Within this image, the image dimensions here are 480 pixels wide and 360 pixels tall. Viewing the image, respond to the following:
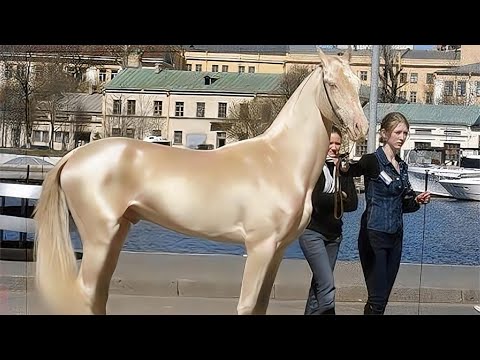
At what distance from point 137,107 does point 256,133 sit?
663 mm

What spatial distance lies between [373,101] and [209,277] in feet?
4.58

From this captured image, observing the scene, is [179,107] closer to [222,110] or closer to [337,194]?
[222,110]

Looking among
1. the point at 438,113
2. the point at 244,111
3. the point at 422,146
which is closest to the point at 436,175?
the point at 422,146

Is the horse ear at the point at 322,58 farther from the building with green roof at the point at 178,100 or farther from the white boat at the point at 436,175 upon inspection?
the white boat at the point at 436,175

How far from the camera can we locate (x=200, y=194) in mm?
4344

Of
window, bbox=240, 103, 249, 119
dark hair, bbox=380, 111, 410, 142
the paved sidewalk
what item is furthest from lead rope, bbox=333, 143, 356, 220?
window, bbox=240, 103, 249, 119

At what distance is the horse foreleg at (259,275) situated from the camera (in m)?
4.30

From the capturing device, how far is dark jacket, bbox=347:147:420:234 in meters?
5.07

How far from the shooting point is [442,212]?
5.52 metres

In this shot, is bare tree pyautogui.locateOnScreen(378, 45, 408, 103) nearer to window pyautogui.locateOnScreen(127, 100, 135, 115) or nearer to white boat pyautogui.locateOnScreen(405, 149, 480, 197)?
white boat pyautogui.locateOnScreen(405, 149, 480, 197)

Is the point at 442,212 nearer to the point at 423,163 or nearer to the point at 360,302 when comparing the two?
the point at 423,163

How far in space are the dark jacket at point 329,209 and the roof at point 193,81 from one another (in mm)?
567

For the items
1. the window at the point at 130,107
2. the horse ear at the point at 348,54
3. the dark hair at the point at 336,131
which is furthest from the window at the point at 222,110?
the horse ear at the point at 348,54
